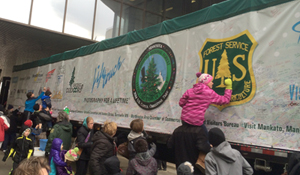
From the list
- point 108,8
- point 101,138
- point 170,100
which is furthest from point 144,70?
point 108,8

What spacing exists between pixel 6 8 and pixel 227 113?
12723mm

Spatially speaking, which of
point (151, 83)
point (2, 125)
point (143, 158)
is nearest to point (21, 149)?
point (2, 125)

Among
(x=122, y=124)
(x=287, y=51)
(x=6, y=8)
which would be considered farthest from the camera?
(x=6, y=8)

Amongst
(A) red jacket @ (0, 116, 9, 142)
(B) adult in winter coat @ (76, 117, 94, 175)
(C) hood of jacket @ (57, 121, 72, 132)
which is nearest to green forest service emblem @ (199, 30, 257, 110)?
(B) adult in winter coat @ (76, 117, 94, 175)

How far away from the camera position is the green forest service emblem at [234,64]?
363 cm

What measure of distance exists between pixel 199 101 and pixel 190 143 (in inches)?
25.4

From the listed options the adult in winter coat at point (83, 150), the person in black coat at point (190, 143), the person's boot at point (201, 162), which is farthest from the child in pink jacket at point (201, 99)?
the adult in winter coat at point (83, 150)

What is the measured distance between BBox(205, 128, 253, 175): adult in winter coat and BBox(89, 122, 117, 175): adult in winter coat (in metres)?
2.04

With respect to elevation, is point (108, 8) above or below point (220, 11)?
above

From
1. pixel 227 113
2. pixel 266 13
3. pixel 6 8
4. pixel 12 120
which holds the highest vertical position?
pixel 6 8

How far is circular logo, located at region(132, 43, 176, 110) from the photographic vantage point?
491 cm

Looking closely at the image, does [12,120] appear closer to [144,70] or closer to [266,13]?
[144,70]

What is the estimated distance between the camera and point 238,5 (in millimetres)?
3926

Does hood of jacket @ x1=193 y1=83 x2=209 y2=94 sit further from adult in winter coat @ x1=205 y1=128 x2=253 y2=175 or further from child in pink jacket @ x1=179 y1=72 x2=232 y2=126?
adult in winter coat @ x1=205 y1=128 x2=253 y2=175
